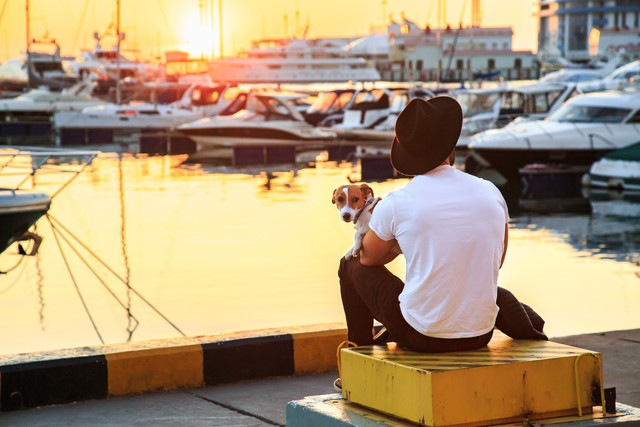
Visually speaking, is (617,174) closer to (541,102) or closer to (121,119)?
(541,102)

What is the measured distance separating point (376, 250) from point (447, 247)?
1.10ft

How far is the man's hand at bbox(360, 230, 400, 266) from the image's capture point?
5.10 m

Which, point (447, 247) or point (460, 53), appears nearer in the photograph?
point (447, 247)

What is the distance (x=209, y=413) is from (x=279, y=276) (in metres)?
7.91

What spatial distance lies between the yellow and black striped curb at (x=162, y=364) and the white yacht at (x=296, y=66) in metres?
126

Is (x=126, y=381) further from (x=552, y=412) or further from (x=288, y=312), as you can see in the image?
(x=288, y=312)

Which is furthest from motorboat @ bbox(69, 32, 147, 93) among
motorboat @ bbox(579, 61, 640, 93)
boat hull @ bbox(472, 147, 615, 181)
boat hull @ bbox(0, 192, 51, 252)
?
boat hull @ bbox(0, 192, 51, 252)

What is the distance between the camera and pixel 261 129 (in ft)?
130

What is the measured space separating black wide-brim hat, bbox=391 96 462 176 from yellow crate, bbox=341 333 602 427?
73 cm

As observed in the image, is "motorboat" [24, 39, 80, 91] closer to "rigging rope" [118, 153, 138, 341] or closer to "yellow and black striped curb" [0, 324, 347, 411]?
"rigging rope" [118, 153, 138, 341]

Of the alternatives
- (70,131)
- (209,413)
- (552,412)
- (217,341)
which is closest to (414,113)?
(552,412)

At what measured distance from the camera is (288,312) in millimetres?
12102

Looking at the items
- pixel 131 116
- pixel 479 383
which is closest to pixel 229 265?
pixel 479 383

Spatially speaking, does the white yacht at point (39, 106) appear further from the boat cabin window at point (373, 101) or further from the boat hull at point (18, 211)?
the boat hull at point (18, 211)
